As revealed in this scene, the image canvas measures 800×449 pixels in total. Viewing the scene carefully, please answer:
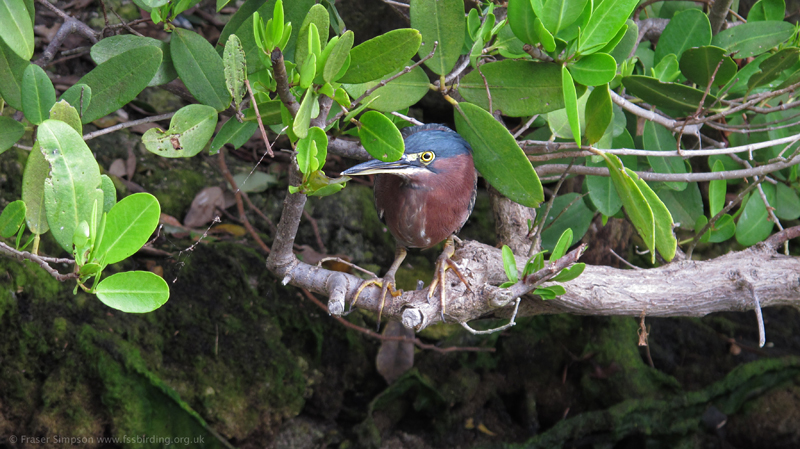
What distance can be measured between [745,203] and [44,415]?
9.60 feet

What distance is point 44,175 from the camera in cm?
118

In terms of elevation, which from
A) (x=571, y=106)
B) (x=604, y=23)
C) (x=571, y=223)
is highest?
(x=604, y=23)

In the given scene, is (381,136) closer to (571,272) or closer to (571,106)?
(571,106)

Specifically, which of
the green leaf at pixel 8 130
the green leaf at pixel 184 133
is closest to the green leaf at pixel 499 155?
the green leaf at pixel 184 133

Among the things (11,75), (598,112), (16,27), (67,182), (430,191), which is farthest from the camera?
(430,191)

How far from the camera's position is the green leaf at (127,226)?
3.54ft

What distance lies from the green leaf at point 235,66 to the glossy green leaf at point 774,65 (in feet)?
5.18

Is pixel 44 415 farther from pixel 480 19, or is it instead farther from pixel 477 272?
pixel 480 19

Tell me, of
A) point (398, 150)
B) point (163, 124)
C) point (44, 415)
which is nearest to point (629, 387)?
point (398, 150)

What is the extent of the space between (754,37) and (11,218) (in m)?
2.33

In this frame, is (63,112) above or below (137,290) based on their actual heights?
above

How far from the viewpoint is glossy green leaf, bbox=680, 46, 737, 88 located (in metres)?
1.70

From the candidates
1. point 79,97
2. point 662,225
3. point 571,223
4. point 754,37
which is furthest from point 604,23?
point 79,97

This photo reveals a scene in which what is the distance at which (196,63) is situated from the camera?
142 centimetres
